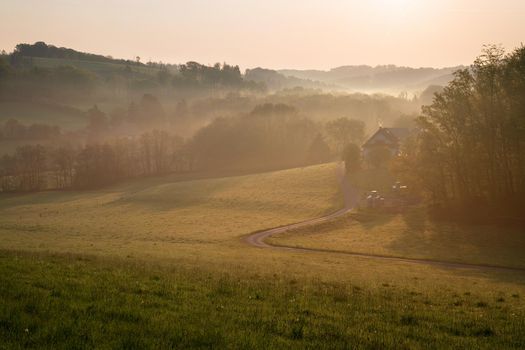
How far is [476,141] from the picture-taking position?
5619 cm

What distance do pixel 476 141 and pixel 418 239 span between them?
15072mm

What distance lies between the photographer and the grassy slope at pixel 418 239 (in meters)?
44.2

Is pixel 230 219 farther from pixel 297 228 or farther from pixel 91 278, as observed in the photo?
pixel 91 278

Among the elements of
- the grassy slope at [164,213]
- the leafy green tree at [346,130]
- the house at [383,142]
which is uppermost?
the leafy green tree at [346,130]

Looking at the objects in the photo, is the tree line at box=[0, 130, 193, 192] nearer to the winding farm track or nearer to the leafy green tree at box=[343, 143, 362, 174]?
the leafy green tree at box=[343, 143, 362, 174]

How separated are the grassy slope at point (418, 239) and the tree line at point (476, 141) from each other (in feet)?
16.3

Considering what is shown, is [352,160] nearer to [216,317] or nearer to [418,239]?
[418,239]

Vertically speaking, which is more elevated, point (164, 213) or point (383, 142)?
point (383, 142)

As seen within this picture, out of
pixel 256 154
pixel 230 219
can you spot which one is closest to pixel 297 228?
pixel 230 219

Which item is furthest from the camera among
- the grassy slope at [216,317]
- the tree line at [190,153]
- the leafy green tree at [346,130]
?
the leafy green tree at [346,130]

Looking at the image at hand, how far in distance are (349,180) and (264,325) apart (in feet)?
265

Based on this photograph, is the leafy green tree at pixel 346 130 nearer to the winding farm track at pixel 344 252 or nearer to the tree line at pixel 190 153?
the tree line at pixel 190 153

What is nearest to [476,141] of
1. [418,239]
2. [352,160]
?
[418,239]

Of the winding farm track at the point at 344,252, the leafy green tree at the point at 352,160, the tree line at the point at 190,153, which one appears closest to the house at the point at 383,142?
the leafy green tree at the point at 352,160
